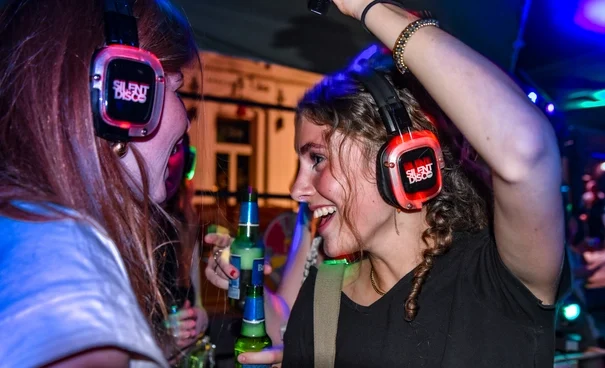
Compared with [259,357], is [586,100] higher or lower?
higher

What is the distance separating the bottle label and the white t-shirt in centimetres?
104

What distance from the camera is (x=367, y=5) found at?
4.43 ft

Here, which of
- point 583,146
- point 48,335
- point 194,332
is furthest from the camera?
point 583,146

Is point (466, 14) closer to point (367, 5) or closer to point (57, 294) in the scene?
point (367, 5)

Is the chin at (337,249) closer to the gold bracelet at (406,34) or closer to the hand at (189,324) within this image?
the gold bracelet at (406,34)

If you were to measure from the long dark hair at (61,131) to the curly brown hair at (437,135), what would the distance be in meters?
0.84

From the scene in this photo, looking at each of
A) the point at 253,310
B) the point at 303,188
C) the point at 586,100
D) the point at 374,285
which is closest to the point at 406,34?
the point at 303,188

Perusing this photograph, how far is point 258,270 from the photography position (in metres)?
2.15

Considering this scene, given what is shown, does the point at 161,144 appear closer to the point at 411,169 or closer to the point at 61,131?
the point at 61,131

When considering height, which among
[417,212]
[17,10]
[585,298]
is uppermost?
[17,10]

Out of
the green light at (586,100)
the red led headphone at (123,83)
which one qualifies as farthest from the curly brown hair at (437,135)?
the green light at (586,100)

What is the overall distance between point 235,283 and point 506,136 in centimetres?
135

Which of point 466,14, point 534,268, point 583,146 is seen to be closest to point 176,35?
point 534,268

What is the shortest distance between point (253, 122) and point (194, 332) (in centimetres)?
788
